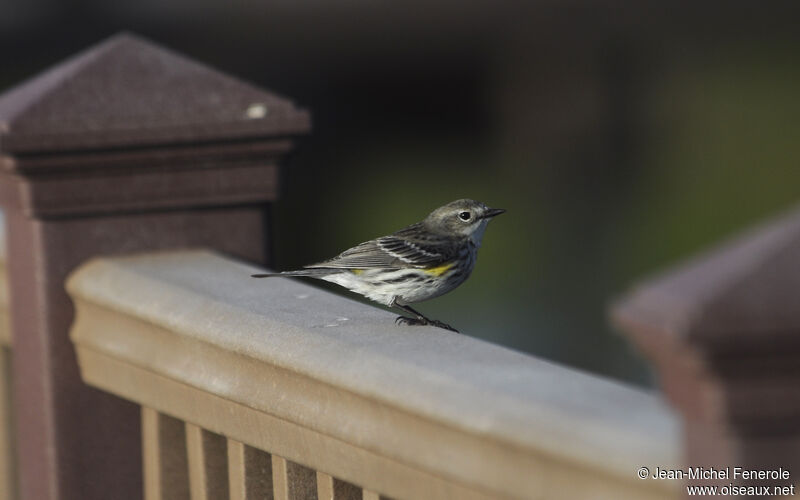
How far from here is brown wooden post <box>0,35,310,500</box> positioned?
3.49 metres

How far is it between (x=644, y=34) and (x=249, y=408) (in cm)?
2008

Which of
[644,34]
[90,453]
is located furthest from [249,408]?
[644,34]

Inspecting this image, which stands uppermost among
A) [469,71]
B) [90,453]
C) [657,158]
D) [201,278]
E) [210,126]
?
[469,71]

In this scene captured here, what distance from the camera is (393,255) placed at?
4648 mm

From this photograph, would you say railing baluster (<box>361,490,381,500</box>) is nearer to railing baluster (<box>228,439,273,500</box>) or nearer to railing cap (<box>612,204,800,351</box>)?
railing baluster (<box>228,439,273,500</box>)

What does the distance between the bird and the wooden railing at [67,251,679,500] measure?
3.62ft

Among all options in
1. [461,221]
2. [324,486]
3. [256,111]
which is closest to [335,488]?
[324,486]

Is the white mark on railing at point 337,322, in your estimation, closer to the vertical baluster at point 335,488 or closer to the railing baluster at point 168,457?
the vertical baluster at point 335,488

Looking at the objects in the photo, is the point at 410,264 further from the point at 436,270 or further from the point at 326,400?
the point at 326,400

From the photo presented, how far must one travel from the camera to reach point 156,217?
368cm

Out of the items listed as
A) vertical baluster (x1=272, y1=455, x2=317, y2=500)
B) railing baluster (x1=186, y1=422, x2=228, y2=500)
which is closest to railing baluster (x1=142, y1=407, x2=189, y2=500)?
railing baluster (x1=186, y1=422, x2=228, y2=500)

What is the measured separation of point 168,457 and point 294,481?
0.62 metres

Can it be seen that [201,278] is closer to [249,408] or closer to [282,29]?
[249,408]

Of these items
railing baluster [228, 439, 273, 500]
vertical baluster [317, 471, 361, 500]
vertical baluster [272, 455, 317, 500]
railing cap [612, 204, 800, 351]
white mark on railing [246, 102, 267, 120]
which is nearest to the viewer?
railing cap [612, 204, 800, 351]
